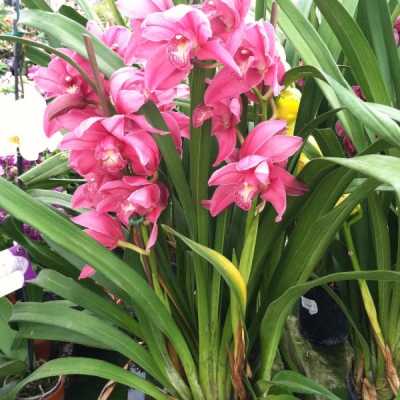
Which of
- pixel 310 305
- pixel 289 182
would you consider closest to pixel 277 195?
pixel 289 182

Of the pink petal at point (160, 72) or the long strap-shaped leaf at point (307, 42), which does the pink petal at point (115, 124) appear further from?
the long strap-shaped leaf at point (307, 42)

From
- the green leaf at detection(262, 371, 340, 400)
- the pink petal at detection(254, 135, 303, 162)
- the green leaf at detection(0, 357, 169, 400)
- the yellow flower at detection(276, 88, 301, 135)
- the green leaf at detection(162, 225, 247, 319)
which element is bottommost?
the green leaf at detection(262, 371, 340, 400)

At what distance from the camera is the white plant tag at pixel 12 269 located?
0.67 m

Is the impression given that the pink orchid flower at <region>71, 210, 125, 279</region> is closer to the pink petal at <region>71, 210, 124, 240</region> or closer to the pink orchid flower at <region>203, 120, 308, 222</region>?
the pink petal at <region>71, 210, 124, 240</region>

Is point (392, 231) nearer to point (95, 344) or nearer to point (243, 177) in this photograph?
point (243, 177)

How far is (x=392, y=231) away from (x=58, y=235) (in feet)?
1.73

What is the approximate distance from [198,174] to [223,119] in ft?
0.25

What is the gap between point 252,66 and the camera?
0.42 meters

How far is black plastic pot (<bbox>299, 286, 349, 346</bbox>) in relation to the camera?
95 centimetres

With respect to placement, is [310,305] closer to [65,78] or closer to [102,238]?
[102,238]

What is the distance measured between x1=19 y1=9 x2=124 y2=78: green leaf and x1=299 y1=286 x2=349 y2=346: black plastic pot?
2.33 ft

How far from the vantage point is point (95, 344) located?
66cm

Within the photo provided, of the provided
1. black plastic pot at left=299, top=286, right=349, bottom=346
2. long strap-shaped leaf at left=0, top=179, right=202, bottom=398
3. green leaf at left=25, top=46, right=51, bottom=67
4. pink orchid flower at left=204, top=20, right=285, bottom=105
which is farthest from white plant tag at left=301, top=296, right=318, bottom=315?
green leaf at left=25, top=46, right=51, bottom=67

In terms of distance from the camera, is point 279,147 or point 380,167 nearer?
point 380,167
